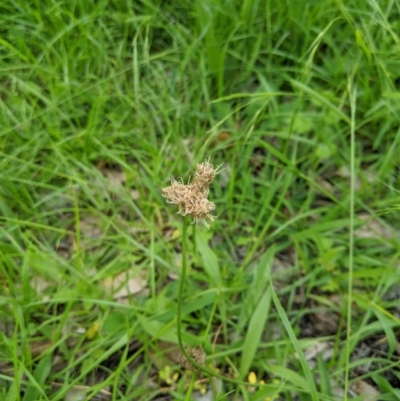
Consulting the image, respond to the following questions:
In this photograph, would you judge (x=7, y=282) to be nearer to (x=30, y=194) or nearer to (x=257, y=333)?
(x=30, y=194)

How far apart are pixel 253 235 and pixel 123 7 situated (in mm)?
1085

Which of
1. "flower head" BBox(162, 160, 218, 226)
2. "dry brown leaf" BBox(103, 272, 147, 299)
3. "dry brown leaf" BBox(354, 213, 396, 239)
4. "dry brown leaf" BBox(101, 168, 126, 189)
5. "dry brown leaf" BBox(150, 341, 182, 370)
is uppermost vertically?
"flower head" BBox(162, 160, 218, 226)

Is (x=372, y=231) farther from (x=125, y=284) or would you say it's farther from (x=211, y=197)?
(x=125, y=284)

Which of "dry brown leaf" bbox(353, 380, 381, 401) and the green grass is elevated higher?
the green grass

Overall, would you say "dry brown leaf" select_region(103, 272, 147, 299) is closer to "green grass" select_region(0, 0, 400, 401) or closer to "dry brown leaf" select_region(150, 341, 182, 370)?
"green grass" select_region(0, 0, 400, 401)

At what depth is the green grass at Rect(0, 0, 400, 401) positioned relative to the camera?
123 centimetres

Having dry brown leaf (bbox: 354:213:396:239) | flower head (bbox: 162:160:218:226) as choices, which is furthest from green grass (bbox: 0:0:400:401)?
flower head (bbox: 162:160:218:226)

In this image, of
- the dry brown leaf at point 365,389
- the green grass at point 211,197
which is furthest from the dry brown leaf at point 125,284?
the dry brown leaf at point 365,389

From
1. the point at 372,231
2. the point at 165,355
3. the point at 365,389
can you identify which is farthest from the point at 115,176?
the point at 365,389

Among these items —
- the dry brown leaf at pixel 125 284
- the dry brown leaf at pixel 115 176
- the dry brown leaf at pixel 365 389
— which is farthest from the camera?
the dry brown leaf at pixel 115 176

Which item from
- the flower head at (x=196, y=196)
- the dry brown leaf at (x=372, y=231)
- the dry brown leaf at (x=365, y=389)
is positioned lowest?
the dry brown leaf at (x=365, y=389)

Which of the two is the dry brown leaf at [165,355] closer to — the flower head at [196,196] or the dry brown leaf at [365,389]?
the dry brown leaf at [365,389]

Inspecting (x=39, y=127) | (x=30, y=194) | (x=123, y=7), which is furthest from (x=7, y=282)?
(x=123, y=7)

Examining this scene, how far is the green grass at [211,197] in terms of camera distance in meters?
1.23
